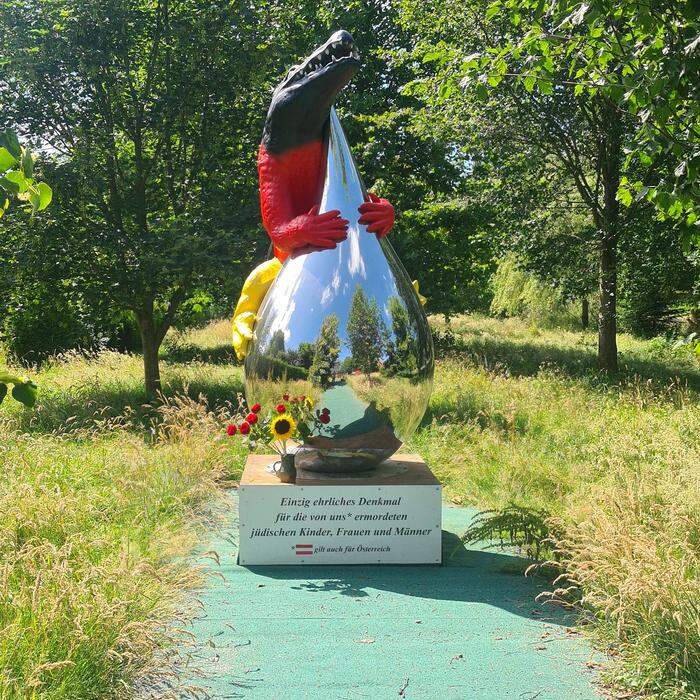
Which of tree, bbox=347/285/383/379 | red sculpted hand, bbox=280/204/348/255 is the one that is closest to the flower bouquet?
tree, bbox=347/285/383/379

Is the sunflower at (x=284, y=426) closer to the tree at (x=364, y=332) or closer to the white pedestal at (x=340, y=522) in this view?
the white pedestal at (x=340, y=522)

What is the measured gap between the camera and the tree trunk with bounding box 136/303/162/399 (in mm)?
11047

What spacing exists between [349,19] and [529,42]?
44.1 feet

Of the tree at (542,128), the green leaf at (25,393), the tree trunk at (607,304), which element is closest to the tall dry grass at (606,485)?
the tree trunk at (607,304)

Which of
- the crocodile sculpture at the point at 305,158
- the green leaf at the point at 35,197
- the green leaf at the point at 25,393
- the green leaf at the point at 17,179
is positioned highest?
the crocodile sculpture at the point at 305,158

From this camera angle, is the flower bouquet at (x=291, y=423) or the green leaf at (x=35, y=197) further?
the flower bouquet at (x=291, y=423)

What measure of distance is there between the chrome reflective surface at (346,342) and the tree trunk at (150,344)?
21.2ft

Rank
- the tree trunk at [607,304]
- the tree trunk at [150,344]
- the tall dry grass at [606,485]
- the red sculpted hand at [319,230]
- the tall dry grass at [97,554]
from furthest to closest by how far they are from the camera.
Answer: the tree trunk at [607,304] < the tree trunk at [150,344] < the red sculpted hand at [319,230] < the tall dry grass at [606,485] < the tall dry grass at [97,554]

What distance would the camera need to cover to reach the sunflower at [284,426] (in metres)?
4.71

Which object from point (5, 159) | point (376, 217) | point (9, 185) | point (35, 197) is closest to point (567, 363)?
point (376, 217)

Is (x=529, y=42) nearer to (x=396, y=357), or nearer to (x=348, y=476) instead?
(x=396, y=357)

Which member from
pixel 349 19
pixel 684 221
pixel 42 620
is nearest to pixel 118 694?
pixel 42 620

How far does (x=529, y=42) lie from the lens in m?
4.42

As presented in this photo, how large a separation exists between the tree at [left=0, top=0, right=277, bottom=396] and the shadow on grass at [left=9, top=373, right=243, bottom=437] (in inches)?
19.8
